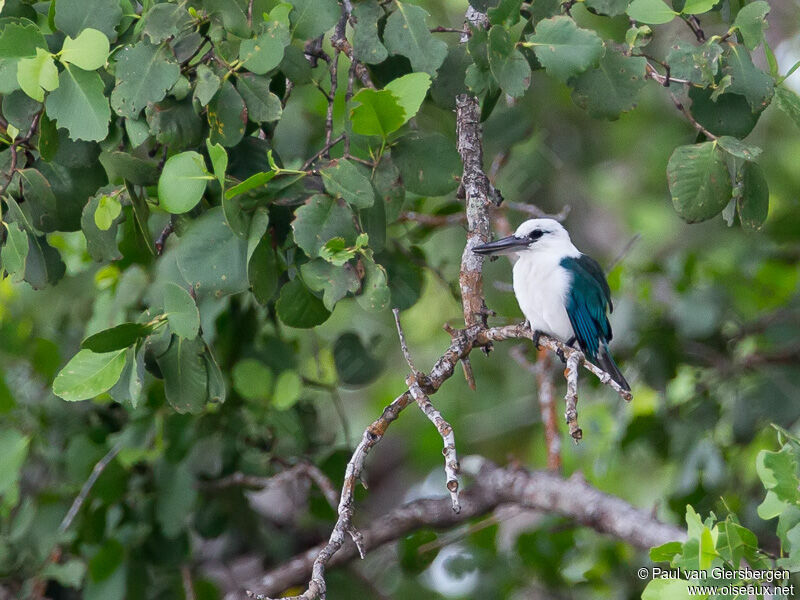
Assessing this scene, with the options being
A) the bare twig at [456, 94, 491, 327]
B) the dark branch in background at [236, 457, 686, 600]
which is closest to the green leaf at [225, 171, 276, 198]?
the bare twig at [456, 94, 491, 327]

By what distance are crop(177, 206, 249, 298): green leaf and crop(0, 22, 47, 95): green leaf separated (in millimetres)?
402

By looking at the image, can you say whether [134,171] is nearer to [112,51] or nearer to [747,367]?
[112,51]

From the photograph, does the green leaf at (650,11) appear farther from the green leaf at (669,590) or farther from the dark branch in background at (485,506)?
the dark branch in background at (485,506)

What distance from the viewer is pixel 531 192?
157 inches

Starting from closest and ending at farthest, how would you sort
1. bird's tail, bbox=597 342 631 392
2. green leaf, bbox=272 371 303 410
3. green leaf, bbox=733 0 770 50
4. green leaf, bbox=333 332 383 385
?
green leaf, bbox=733 0 770 50 → bird's tail, bbox=597 342 631 392 → green leaf, bbox=272 371 303 410 → green leaf, bbox=333 332 383 385

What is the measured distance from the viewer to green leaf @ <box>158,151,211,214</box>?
1.76 m

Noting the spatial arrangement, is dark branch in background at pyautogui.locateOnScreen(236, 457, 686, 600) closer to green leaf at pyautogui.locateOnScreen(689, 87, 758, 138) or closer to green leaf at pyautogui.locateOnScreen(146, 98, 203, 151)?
green leaf at pyautogui.locateOnScreen(689, 87, 758, 138)

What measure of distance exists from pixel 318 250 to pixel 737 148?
0.74m

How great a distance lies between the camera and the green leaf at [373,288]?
1.78 meters

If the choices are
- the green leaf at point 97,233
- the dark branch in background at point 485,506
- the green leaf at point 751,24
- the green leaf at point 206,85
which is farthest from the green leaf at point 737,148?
the dark branch in background at point 485,506

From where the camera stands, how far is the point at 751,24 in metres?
1.74

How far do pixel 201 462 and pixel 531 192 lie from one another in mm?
1739

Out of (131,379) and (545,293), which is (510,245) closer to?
(545,293)

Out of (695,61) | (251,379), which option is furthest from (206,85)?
(251,379)
